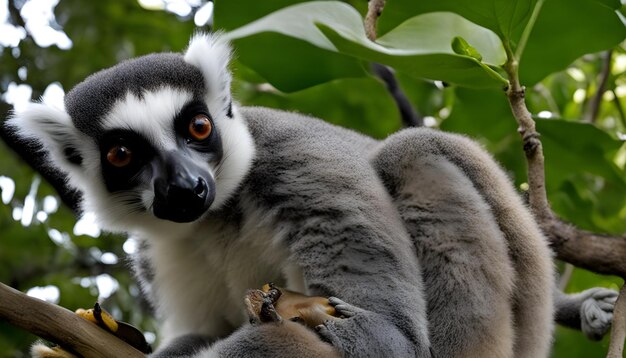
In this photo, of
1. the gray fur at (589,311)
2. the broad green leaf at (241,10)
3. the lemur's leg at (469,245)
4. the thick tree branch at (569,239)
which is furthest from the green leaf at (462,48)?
the gray fur at (589,311)

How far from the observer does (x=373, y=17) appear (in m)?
4.73

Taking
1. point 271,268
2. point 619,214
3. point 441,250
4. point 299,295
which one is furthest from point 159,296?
point 619,214

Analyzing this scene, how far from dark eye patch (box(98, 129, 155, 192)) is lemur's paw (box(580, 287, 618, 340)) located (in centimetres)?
277

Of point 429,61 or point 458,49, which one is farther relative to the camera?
point 458,49

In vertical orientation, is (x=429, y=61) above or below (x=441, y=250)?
above

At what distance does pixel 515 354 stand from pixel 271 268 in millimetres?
1376

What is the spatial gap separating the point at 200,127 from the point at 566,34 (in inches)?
79.6

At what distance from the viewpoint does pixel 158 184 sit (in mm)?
4051

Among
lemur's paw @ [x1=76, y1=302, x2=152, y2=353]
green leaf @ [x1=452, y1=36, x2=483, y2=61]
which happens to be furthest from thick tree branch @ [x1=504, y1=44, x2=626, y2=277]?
lemur's paw @ [x1=76, y1=302, x2=152, y2=353]

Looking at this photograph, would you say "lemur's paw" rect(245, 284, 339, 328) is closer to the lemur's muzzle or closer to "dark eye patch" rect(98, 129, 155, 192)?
the lemur's muzzle

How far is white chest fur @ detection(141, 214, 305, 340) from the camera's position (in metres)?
4.32

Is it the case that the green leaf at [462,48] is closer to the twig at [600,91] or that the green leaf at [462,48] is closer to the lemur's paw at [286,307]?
the lemur's paw at [286,307]

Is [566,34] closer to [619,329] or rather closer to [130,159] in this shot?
[619,329]

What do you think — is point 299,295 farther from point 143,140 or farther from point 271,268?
point 143,140
